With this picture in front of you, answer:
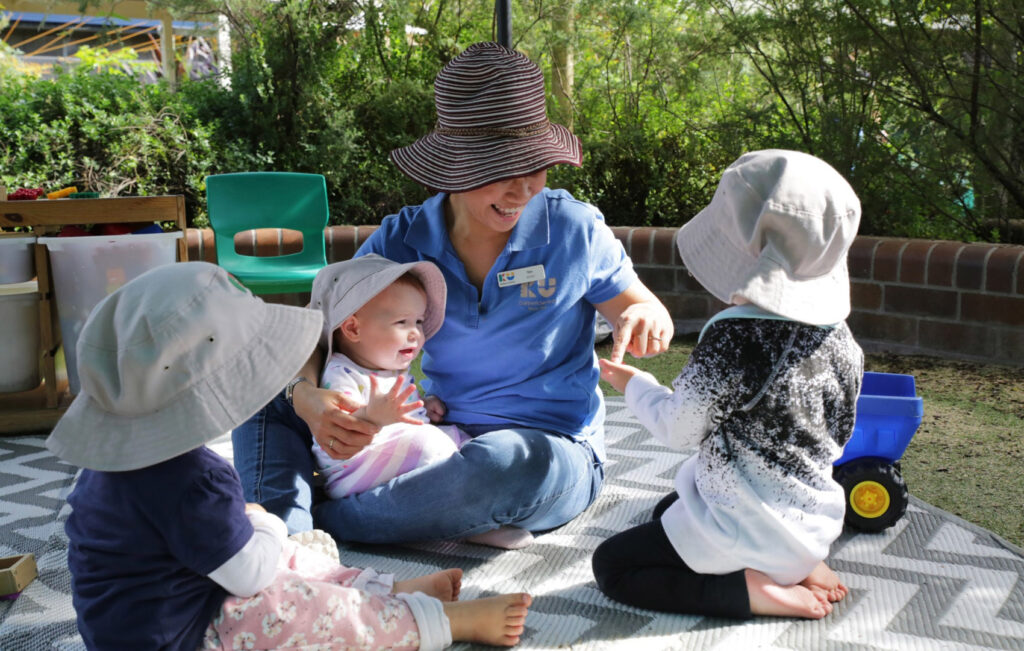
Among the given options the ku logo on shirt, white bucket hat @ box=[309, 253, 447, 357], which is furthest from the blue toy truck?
white bucket hat @ box=[309, 253, 447, 357]

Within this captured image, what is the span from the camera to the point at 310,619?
151 centimetres

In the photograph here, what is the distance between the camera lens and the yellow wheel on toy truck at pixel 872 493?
210 cm

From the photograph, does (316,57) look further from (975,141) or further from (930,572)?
(930,572)

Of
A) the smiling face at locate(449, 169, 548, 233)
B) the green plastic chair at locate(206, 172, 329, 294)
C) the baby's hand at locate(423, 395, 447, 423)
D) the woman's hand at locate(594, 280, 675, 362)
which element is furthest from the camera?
the green plastic chair at locate(206, 172, 329, 294)

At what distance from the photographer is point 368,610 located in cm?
156

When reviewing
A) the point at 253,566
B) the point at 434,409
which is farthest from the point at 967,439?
the point at 253,566

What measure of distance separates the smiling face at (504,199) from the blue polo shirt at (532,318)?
100mm

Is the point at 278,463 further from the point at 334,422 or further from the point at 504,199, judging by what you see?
the point at 504,199

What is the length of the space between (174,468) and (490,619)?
0.61 meters

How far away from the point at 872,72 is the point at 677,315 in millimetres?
1470

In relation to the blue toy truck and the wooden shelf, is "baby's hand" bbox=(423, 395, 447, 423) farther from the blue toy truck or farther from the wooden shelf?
the wooden shelf

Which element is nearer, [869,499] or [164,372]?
[164,372]

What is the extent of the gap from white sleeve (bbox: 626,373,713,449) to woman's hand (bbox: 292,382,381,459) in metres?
0.50

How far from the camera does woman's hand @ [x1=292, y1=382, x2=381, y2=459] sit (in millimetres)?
1782
